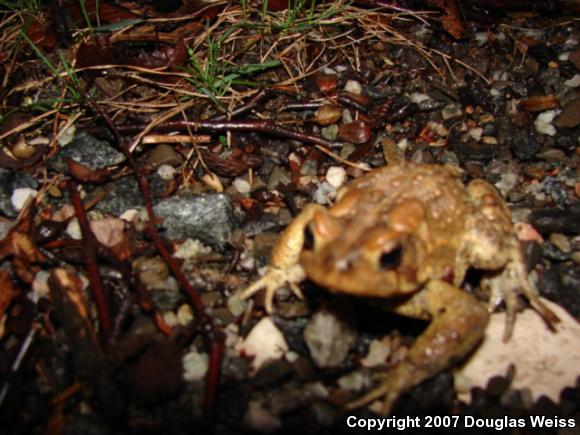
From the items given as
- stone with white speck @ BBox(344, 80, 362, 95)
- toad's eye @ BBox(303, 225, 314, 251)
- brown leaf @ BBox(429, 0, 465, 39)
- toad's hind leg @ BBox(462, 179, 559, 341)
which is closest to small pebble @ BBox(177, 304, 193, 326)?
toad's eye @ BBox(303, 225, 314, 251)

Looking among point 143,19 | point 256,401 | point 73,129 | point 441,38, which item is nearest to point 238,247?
point 256,401

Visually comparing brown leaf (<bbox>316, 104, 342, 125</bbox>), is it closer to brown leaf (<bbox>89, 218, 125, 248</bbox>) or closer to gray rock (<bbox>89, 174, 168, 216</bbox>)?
gray rock (<bbox>89, 174, 168, 216</bbox>)

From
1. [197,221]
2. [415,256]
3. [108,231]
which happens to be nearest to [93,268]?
[108,231]

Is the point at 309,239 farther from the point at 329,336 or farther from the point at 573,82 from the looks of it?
the point at 573,82

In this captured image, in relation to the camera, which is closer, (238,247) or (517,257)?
(517,257)

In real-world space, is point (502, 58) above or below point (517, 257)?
above

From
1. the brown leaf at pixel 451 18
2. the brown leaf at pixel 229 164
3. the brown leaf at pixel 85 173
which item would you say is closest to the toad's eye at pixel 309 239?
the brown leaf at pixel 229 164

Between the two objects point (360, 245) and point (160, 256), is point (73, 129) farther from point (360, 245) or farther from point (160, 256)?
point (360, 245)
